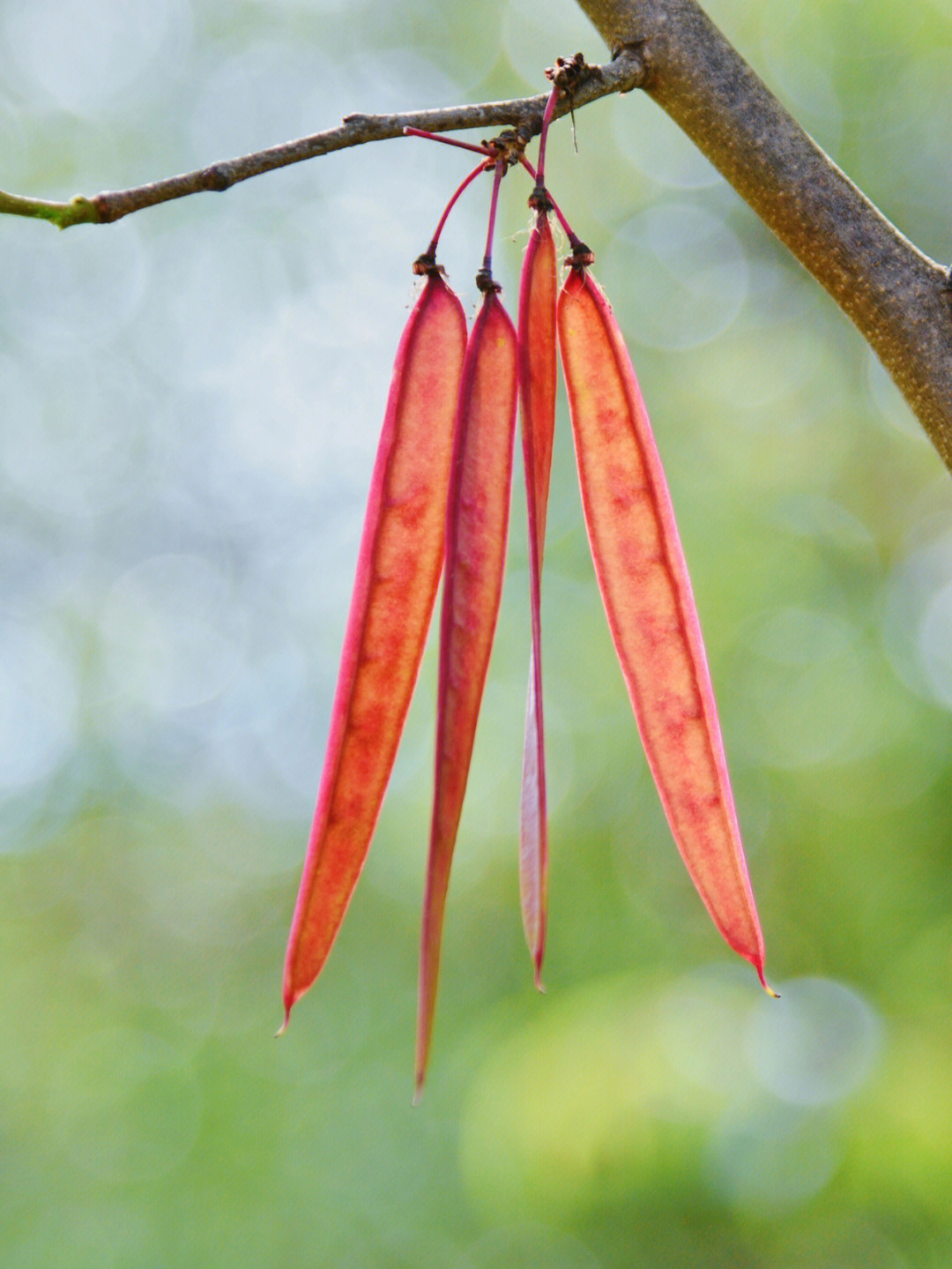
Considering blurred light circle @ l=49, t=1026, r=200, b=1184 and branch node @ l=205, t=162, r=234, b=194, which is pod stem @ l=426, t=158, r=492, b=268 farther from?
blurred light circle @ l=49, t=1026, r=200, b=1184

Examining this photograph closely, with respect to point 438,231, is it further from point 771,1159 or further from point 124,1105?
point 124,1105

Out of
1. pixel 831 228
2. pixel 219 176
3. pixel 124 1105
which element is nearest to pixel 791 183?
pixel 831 228

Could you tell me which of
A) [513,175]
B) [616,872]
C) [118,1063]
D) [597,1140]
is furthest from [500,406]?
[118,1063]

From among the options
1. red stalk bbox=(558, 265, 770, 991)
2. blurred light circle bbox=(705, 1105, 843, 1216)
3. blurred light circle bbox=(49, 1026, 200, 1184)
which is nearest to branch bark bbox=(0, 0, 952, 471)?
red stalk bbox=(558, 265, 770, 991)

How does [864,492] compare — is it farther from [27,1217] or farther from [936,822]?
[27,1217]

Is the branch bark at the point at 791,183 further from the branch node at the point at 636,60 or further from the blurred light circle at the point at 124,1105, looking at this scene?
the blurred light circle at the point at 124,1105
